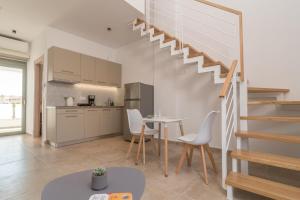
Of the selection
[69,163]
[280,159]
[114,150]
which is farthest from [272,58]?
[69,163]

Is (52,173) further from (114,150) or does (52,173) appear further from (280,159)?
(280,159)

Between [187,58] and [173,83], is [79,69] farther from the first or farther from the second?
[187,58]

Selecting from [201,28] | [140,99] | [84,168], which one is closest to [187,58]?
[201,28]

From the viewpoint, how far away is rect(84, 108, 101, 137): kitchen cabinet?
164 inches

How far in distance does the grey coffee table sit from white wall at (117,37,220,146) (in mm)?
2681

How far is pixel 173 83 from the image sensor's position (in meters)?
4.12

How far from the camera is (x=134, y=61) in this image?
509 cm

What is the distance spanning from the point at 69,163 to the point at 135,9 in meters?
3.38

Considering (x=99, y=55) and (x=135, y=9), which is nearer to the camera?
(x=135, y=9)

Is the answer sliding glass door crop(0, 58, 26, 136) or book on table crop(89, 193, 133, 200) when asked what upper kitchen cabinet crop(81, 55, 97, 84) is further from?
book on table crop(89, 193, 133, 200)

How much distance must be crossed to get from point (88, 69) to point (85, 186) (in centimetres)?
390

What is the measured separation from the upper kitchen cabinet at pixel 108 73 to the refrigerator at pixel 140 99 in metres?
0.90

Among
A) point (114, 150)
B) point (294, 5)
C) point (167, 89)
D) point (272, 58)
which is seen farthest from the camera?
point (167, 89)

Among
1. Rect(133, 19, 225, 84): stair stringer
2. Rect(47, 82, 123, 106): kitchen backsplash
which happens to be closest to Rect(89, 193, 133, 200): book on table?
Rect(133, 19, 225, 84): stair stringer
